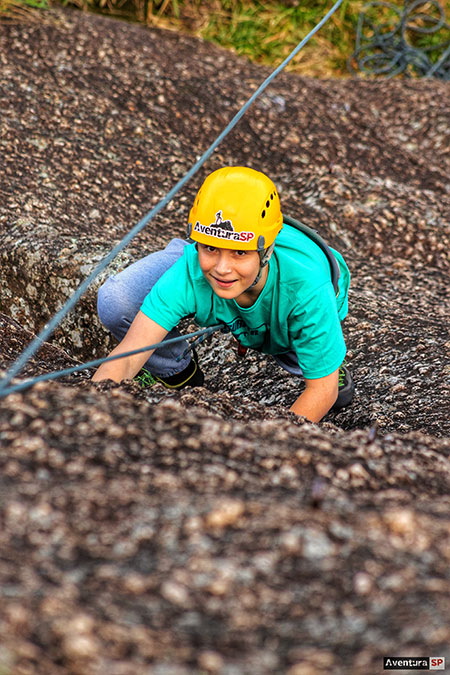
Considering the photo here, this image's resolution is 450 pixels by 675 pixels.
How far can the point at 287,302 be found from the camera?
288cm

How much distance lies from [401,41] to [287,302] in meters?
8.34

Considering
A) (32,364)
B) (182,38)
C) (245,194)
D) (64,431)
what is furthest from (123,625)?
(182,38)

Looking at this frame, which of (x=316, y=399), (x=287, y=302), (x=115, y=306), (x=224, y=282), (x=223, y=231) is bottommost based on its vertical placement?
(x=316, y=399)

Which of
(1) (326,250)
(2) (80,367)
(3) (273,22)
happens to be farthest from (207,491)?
(3) (273,22)

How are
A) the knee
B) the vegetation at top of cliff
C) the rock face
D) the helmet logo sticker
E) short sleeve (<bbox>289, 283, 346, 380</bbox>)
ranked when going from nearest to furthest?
the rock face, the helmet logo sticker, short sleeve (<bbox>289, 283, 346, 380</bbox>), the knee, the vegetation at top of cliff

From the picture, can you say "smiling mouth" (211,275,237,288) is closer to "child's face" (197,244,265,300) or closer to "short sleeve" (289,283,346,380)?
"child's face" (197,244,265,300)

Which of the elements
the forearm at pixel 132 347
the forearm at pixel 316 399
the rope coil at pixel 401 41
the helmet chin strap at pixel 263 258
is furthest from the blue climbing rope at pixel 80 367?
the rope coil at pixel 401 41

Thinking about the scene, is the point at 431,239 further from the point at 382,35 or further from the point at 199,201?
the point at 382,35

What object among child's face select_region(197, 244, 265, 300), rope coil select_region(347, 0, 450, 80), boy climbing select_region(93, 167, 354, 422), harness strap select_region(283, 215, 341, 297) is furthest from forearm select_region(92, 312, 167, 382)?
rope coil select_region(347, 0, 450, 80)

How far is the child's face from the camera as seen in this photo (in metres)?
2.72

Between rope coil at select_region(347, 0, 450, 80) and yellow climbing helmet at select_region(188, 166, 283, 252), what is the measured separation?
7.86 metres

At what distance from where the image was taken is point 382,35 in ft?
33.0

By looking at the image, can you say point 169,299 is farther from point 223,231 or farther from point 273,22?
point 273,22

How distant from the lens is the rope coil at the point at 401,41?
9805 millimetres
